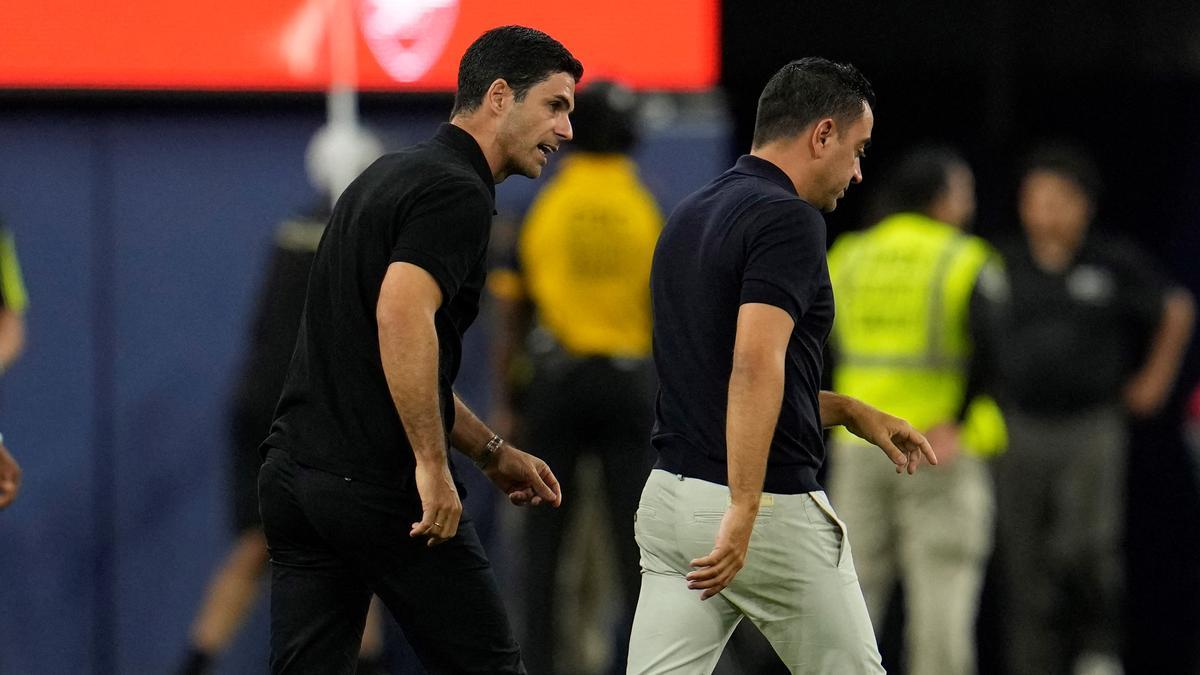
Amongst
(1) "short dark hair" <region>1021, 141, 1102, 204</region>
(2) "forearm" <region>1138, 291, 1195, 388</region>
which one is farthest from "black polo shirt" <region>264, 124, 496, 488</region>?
(2) "forearm" <region>1138, 291, 1195, 388</region>

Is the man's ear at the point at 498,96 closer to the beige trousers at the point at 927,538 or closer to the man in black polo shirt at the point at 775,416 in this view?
the man in black polo shirt at the point at 775,416

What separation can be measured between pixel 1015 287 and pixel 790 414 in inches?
180

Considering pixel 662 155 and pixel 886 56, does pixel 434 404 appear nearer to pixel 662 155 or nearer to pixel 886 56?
pixel 662 155

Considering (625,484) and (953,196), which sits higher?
(953,196)

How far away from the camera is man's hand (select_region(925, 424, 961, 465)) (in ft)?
24.7

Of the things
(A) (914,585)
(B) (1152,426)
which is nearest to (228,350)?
(A) (914,585)

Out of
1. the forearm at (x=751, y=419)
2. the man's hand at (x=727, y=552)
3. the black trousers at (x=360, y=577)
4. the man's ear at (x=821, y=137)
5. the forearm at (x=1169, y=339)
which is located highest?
the man's ear at (x=821, y=137)

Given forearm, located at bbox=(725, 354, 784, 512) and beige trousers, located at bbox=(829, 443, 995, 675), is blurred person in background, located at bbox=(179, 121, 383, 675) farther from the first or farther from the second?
forearm, located at bbox=(725, 354, 784, 512)

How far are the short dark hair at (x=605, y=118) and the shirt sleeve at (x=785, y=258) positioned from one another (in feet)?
10.2

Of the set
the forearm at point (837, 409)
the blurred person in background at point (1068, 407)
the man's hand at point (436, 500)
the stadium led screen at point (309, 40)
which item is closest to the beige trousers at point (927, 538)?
the blurred person in background at point (1068, 407)

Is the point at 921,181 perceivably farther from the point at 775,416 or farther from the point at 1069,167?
the point at 775,416

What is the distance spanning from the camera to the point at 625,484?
A: 24.4 ft

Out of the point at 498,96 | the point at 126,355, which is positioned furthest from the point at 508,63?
the point at 126,355

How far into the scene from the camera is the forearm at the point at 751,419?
4.16 m
